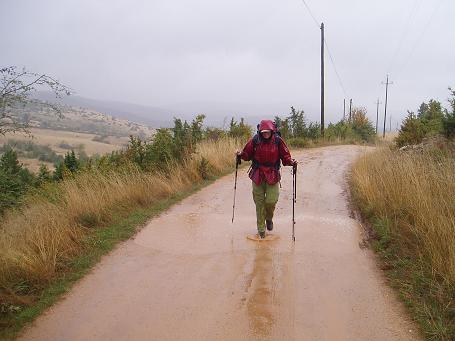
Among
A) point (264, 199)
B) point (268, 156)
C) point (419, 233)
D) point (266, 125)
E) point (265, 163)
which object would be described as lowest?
point (419, 233)

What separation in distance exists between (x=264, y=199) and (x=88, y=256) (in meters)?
2.84

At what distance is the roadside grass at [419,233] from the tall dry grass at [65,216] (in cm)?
437

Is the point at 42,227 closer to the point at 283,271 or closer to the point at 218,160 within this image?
the point at 283,271

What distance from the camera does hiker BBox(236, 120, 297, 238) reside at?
6879 millimetres

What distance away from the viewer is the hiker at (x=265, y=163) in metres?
6.88

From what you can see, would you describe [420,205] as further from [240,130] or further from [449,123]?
[240,130]

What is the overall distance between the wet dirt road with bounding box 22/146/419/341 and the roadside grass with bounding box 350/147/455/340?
25 cm

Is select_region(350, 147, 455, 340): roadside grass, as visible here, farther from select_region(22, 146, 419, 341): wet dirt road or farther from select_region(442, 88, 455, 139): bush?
select_region(442, 88, 455, 139): bush

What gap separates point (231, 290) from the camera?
5.20m

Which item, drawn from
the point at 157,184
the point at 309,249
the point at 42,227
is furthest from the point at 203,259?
the point at 157,184

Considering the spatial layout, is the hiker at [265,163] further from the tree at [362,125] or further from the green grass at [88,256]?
the tree at [362,125]

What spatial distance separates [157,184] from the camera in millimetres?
10336

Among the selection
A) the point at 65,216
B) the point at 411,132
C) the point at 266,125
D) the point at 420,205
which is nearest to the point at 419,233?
the point at 420,205

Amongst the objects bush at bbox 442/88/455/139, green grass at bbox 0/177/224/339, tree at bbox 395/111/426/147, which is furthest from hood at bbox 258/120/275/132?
tree at bbox 395/111/426/147
